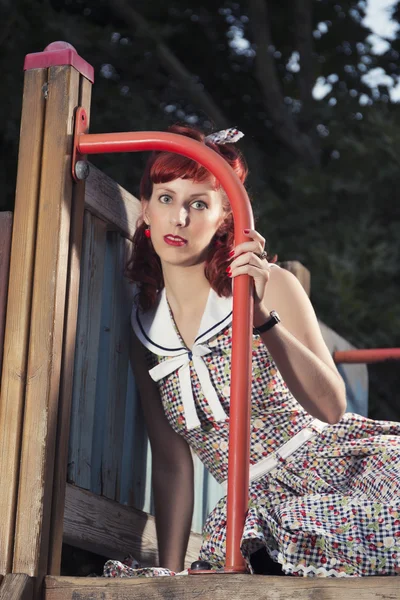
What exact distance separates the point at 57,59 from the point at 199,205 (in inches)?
20.6

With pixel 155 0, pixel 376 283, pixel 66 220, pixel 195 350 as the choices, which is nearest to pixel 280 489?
pixel 195 350

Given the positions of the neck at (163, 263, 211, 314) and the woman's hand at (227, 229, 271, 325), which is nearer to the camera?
the woman's hand at (227, 229, 271, 325)

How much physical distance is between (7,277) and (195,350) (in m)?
0.58

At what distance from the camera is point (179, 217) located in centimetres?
256

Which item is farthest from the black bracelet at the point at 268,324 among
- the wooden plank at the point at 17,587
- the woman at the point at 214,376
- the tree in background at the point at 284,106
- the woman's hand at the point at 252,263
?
the tree in background at the point at 284,106

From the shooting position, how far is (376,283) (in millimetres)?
6910

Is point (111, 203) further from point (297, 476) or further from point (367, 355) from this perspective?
point (367, 355)

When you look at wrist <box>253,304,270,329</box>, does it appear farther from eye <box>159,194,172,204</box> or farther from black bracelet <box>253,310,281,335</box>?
eye <box>159,194,172,204</box>

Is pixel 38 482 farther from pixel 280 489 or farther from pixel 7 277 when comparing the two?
pixel 280 489

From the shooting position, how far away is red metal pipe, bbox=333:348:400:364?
383 cm

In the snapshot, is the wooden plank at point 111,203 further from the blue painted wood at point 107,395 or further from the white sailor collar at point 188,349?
the white sailor collar at point 188,349

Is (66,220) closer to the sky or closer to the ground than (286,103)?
closer to the ground

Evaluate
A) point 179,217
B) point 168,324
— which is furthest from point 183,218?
point 168,324

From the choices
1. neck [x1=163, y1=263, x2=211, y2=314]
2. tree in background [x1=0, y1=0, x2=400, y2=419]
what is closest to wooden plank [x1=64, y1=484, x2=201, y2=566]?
neck [x1=163, y1=263, x2=211, y2=314]
